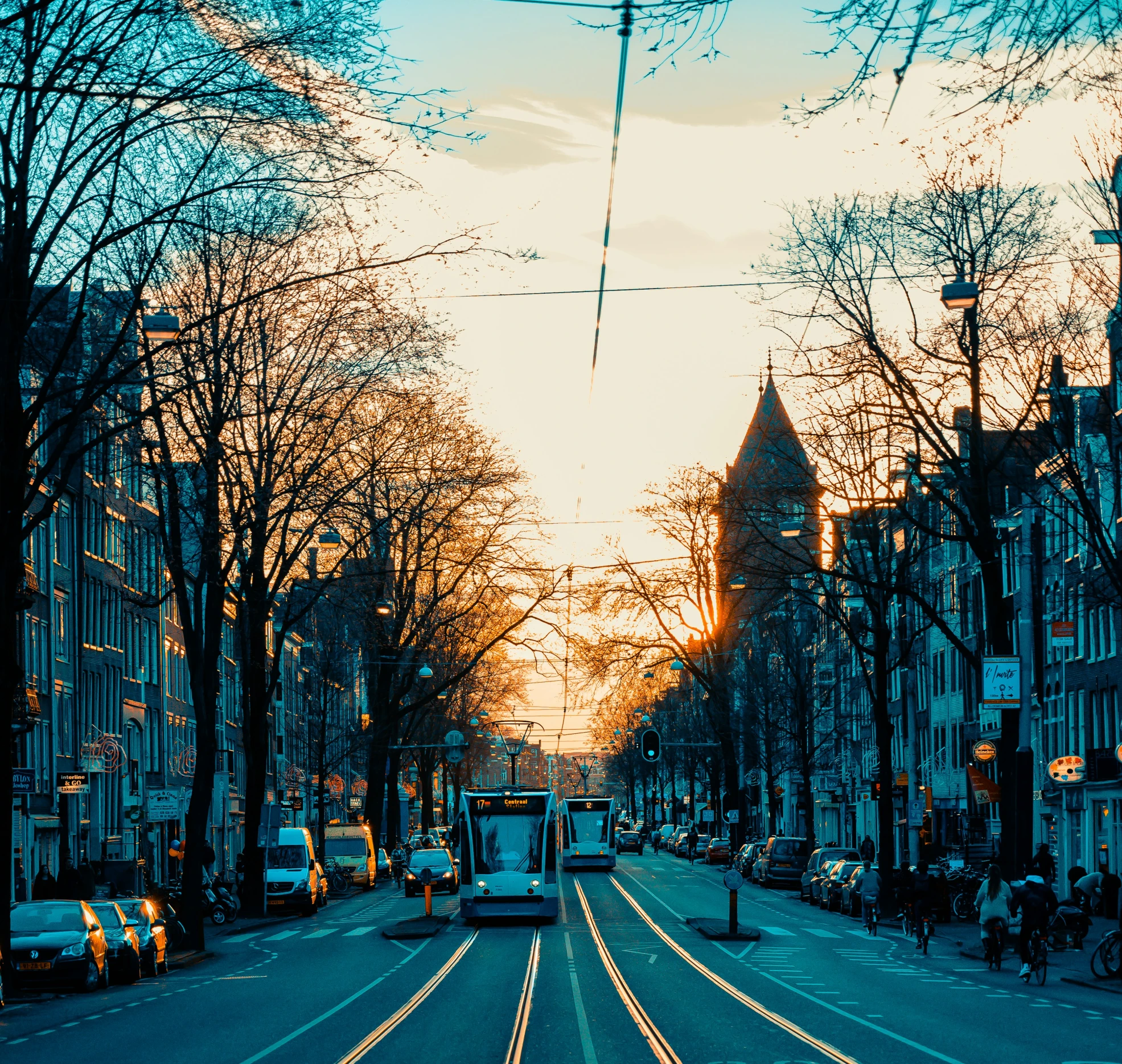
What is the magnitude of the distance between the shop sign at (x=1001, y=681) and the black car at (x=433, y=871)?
31.4m

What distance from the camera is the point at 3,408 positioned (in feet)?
79.7

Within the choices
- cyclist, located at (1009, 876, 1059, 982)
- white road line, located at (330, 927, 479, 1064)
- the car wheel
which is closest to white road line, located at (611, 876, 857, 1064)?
cyclist, located at (1009, 876, 1059, 982)

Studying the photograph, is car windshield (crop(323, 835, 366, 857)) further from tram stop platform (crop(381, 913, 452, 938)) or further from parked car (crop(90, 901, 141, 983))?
parked car (crop(90, 901, 141, 983))

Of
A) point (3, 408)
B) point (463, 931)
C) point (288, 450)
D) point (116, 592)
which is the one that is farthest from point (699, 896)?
point (3, 408)

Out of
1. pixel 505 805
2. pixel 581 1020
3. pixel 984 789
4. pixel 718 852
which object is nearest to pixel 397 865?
pixel 718 852

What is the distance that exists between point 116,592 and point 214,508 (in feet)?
97.7

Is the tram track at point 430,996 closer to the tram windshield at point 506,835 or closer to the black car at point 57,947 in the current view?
the black car at point 57,947

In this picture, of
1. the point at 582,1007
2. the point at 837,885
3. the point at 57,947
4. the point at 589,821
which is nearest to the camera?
the point at 582,1007

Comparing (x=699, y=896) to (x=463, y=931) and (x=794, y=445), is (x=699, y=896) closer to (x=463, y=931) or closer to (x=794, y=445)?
(x=463, y=931)

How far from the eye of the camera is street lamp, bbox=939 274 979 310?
2850 cm

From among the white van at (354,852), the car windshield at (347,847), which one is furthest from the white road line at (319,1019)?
the car windshield at (347,847)

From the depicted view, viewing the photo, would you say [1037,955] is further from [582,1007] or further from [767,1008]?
[582,1007]

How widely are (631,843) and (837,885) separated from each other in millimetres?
66322

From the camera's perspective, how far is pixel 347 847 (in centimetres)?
7219
